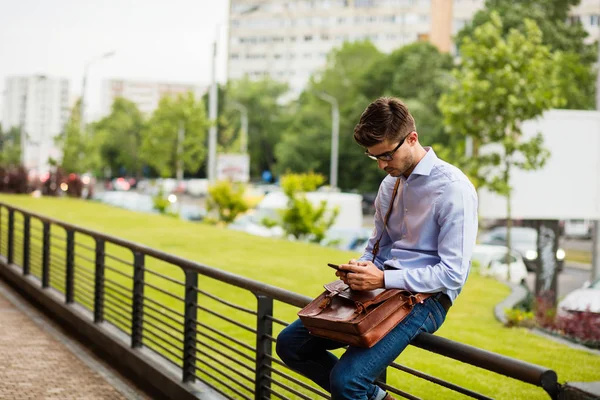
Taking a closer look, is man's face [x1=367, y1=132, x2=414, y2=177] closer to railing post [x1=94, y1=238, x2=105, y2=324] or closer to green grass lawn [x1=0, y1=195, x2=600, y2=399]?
green grass lawn [x1=0, y1=195, x2=600, y2=399]

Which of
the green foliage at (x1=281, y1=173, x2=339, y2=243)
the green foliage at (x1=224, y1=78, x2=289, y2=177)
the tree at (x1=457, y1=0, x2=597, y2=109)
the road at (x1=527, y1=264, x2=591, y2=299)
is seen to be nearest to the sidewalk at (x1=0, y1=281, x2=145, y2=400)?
the green foliage at (x1=281, y1=173, x2=339, y2=243)

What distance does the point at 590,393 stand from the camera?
8.05ft

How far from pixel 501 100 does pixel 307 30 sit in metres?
105

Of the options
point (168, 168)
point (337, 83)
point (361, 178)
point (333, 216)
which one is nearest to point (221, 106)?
point (337, 83)

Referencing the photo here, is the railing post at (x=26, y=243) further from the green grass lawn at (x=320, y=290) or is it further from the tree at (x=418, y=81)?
Answer: the tree at (x=418, y=81)

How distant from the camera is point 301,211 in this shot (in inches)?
1037

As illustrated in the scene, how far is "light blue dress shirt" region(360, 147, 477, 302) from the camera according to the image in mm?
3459

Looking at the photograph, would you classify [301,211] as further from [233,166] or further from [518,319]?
[233,166]

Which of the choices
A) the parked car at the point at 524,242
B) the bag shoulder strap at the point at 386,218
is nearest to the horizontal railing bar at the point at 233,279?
the bag shoulder strap at the point at 386,218

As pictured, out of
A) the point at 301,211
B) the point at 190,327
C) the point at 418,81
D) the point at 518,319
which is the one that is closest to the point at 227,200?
the point at 301,211

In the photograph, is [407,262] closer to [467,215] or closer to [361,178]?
[467,215]

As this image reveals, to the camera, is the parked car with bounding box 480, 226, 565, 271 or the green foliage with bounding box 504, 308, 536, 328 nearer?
the green foliage with bounding box 504, 308, 536, 328

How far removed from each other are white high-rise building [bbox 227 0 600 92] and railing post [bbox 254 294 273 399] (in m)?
97.2

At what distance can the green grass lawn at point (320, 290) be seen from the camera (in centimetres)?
824
